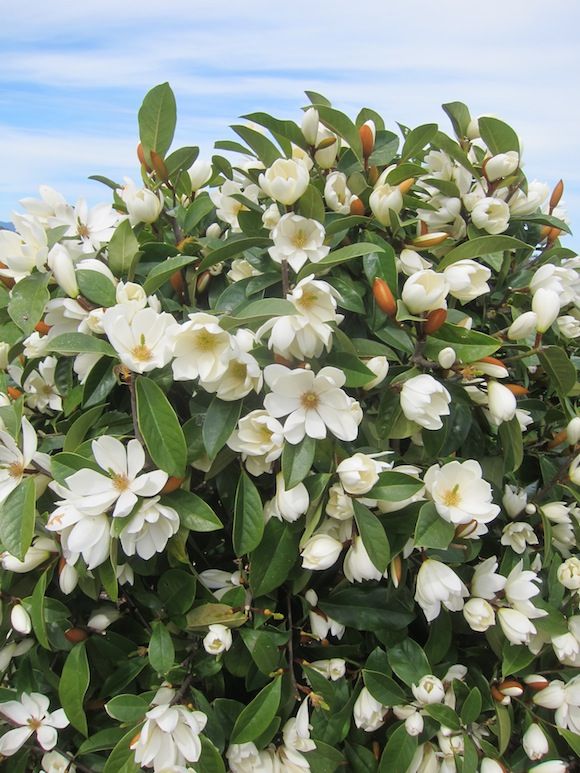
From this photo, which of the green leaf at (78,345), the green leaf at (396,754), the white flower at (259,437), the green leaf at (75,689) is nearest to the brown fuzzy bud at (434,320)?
the white flower at (259,437)

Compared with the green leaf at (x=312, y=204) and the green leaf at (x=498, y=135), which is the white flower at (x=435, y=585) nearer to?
the green leaf at (x=312, y=204)

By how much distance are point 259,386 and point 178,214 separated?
59 centimetres

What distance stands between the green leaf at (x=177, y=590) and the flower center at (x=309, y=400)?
0.39 meters

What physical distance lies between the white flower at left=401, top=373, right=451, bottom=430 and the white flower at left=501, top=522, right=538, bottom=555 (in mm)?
392

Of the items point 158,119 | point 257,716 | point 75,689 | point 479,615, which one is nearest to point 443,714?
point 479,615

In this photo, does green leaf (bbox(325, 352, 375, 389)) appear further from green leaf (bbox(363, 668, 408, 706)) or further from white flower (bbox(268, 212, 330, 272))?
green leaf (bbox(363, 668, 408, 706))

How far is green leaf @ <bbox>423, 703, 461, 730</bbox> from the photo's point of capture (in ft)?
4.19

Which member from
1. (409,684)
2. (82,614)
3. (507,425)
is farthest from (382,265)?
(82,614)

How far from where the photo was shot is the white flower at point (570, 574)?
1412mm

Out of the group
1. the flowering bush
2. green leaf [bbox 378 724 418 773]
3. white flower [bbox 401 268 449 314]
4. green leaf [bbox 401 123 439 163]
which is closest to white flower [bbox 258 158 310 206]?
the flowering bush

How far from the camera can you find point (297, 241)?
125 centimetres

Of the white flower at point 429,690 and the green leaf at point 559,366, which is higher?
the green leaf at point 559,366

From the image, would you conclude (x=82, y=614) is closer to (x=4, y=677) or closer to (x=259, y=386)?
(x=4, y=677)

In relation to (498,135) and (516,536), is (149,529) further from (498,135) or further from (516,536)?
(498,135)
